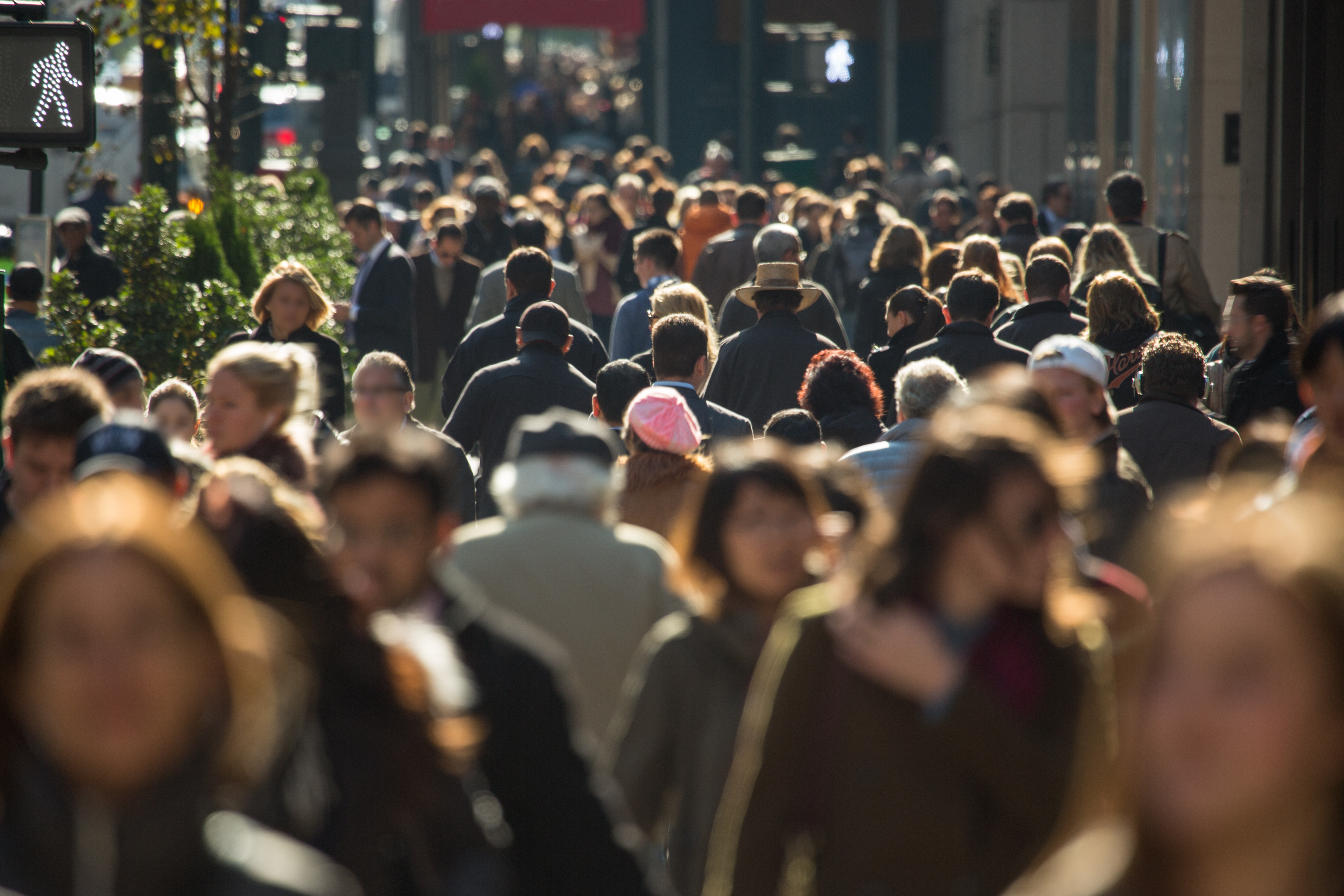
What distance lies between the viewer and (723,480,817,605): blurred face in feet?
13.6

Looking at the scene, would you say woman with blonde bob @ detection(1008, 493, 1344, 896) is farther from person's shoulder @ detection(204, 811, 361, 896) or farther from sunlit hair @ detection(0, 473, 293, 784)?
sunlit hair @ detection(0, 473, 293, 784)

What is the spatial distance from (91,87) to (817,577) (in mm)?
4411

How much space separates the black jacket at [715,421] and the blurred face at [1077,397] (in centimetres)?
220

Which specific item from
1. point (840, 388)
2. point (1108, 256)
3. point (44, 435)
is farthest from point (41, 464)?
point (1108, 256)

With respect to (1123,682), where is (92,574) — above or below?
above

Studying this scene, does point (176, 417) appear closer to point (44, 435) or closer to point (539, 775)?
point (44, 435)

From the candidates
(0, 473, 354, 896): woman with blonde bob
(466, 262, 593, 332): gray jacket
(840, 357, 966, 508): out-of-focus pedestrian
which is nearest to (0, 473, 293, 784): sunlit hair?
(0, 473, 354, 896): woman with blonde bob

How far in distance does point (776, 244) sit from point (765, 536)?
728 cm

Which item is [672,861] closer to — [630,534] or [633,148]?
[630,534]

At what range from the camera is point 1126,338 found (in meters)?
9.46

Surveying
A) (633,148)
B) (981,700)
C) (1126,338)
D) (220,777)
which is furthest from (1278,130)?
(633,148)

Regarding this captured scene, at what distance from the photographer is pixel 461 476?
7938 millimetres

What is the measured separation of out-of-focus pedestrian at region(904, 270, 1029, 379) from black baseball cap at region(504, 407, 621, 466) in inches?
174

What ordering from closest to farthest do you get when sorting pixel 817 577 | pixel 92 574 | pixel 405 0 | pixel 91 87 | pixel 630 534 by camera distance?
pixel 92 574
pixel 817 577
pixel 630 534
pixel 91 87
pixel 405 0
